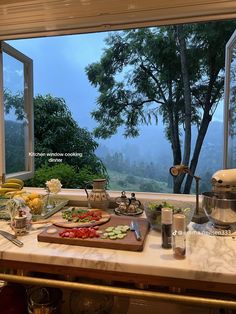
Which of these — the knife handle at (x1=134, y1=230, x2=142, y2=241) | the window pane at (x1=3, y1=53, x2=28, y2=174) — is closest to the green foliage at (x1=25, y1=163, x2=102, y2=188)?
the window pane at (x1=3, y1=53, x2=28, y2=174)

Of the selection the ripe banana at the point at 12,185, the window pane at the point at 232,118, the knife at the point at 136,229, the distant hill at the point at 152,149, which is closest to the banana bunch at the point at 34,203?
the ripe banana at the point at 12,185

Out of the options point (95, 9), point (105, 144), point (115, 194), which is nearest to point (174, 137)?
point (105, 144)

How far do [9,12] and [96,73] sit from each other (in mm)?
906

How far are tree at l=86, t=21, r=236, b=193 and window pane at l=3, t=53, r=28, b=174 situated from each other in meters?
0.62

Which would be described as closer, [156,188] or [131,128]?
[156,188]

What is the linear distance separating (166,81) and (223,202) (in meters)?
1.39

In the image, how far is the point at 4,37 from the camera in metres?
1.55

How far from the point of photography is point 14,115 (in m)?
1.84

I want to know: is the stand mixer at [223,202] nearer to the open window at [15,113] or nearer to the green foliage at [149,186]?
the green foliage at [149,186]

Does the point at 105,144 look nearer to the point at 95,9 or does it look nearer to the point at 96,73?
the point at 96,73

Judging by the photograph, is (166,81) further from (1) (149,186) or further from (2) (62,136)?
(2) (62,136)

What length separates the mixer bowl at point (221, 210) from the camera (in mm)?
1033

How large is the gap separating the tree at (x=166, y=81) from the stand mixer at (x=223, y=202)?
2.83 feet

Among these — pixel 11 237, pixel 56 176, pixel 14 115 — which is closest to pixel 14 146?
pixel 14 115
